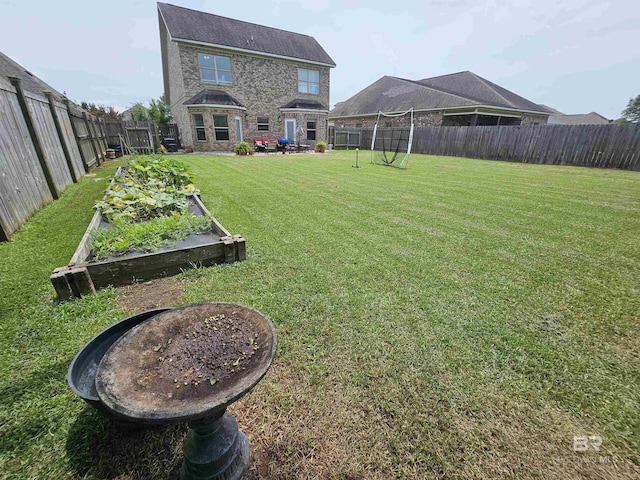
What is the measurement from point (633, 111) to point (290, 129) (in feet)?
237

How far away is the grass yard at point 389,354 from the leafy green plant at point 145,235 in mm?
521

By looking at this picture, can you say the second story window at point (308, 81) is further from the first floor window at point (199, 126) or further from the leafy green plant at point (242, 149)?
the leafy green plant at point (242, 149)

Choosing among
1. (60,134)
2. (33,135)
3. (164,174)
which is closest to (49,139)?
(60,134)

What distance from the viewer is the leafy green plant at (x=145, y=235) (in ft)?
10.4

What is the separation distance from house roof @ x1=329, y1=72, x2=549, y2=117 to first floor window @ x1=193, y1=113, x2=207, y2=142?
15536 mm

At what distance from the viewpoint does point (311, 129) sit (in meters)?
21.7

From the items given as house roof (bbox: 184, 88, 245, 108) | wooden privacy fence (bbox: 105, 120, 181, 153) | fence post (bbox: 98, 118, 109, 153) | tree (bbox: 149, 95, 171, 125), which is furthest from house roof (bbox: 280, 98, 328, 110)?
tree (bbox: 149, 95, 171, 125)

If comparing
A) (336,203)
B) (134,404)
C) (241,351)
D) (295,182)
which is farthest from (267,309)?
(295,182)

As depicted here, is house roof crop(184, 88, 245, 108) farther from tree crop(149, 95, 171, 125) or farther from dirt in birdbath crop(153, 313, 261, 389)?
dirt in birdbath crop(153, 313, 261, 389)

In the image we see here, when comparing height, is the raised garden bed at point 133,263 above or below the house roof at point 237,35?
below

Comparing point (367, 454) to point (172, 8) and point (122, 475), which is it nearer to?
point (122, 475)

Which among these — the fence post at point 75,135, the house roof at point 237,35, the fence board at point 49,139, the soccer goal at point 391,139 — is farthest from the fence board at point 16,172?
the house roof at point 237,35

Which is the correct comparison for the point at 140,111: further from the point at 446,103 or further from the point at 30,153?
the point at 446,103

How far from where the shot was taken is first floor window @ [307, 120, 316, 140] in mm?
21406
